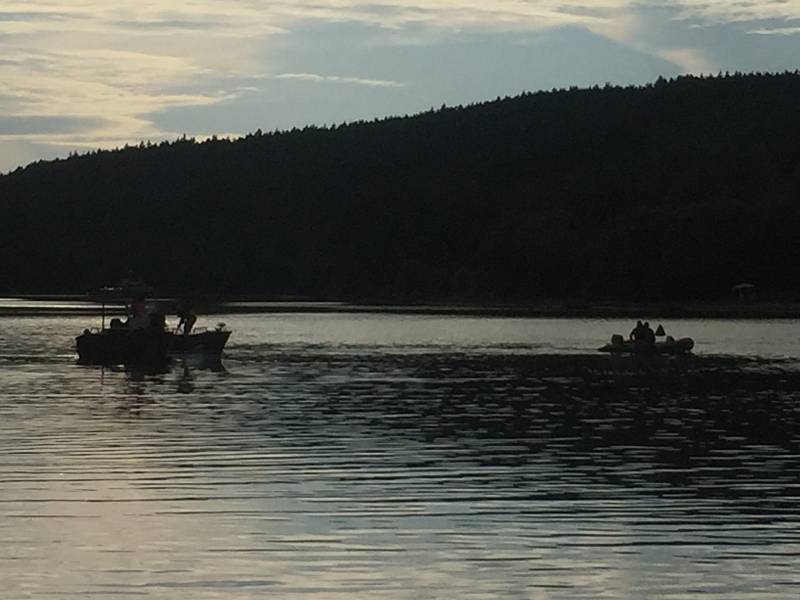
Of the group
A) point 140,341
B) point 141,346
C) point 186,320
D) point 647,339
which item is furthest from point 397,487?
point 647,339

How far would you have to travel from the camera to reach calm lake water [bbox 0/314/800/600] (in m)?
16.3

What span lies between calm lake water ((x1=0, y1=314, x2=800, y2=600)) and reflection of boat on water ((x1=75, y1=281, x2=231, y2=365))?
5.42m

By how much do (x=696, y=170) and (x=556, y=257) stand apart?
2265cm

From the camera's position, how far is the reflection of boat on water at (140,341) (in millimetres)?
54844

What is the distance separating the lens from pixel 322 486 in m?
22.8

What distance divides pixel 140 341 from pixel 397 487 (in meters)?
34.3

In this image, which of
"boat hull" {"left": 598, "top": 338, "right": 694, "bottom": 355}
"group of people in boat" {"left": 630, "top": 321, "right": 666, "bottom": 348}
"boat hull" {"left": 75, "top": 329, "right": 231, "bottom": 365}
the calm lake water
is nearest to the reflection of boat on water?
"boat hull" {"left": 75, "top": 329, "right": 231, "bottom": 365}

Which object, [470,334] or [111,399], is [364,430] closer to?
[111,399]

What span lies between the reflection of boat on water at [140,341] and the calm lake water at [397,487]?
5418 mm

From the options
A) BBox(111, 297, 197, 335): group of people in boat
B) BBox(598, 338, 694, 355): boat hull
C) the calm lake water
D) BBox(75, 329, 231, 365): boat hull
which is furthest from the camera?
BBox(598, 338, 694, 355): boat hull

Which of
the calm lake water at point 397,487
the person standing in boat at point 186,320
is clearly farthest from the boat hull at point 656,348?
the person standing in boat at point 186,320

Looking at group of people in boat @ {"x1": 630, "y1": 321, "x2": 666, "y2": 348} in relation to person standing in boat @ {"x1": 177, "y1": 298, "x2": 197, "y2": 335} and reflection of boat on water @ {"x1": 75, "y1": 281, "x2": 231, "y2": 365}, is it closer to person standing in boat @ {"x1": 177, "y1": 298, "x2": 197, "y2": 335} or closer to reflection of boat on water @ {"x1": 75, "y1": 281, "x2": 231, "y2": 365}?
reflection of boat on water @ {"x1": 75, "y1": 281, "x2": 231, "y2": 365}

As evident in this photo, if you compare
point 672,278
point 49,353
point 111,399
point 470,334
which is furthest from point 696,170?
point 111,399

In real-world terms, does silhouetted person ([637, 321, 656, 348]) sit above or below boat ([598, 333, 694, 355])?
above
